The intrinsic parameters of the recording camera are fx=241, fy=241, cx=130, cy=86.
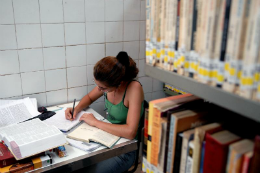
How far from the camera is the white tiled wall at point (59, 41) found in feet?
6.12

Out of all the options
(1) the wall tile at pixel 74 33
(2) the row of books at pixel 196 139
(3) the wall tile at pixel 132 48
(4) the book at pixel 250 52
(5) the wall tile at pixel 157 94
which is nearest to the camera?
(4) the book at pixel 250 52

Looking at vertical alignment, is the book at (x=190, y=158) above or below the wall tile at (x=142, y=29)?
below

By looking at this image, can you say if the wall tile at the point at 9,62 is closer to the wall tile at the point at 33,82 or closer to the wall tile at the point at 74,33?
the wall tile at the point at 33,82

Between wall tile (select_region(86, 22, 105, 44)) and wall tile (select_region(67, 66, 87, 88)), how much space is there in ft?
0.87

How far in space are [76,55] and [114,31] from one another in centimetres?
43

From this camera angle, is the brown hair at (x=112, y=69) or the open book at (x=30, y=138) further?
the brown hair at (x=112, y=69)

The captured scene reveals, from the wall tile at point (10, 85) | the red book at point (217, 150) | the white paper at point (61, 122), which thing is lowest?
the white paper at point (61, 122)

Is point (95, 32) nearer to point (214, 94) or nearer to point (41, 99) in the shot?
point (41, 99)

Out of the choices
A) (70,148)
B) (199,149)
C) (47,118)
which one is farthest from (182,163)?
(47,118)

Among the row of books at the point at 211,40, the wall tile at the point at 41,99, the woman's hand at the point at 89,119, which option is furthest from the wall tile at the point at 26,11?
the row of books at the point at 211,40

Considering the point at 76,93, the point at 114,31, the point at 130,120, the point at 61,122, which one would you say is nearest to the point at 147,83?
the point at 114,31

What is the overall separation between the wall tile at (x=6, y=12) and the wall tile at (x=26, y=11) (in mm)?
34

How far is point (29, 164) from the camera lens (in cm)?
122

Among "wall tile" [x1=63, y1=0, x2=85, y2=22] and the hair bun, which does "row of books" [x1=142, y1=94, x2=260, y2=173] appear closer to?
the hair bun
